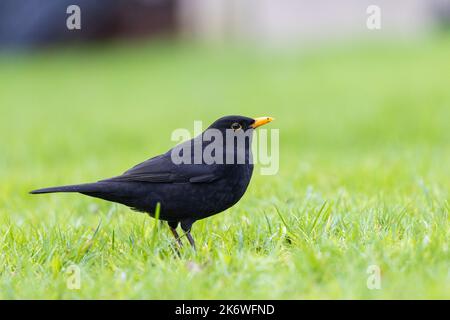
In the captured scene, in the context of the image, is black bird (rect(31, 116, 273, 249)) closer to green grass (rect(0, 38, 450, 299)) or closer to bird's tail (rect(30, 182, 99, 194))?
bird's tail (rect(30, 182, 99, 194))

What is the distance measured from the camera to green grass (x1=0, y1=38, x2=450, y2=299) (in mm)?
3439

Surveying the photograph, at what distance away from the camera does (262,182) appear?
246 inches

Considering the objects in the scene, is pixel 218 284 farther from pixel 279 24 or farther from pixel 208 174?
pixel 279 24

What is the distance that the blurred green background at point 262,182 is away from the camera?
3.45 metres

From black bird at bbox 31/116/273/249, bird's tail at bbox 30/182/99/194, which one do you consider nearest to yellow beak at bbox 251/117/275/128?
black bird at bbox 31/116/273/249

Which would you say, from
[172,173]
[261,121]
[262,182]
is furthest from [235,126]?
[262,182]

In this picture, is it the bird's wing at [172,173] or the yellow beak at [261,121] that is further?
the yellow beak at [261,121]

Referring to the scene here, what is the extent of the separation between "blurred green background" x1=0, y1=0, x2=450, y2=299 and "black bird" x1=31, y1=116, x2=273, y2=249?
178 millimetres

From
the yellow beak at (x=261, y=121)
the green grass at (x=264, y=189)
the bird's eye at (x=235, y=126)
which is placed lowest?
the green grass at (x=264, y=189)

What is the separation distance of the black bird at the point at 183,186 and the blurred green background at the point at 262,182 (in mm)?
178

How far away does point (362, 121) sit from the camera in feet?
33.8

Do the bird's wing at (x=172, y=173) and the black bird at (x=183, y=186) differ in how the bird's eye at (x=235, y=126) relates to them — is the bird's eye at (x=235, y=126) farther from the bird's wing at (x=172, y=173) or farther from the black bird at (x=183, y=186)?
the bird's wing at (x=172, y=173)

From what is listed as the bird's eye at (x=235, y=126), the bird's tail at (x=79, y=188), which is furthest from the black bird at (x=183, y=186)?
the bird's eye at (x=235, y=126)

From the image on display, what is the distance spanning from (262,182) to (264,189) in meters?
0.44
